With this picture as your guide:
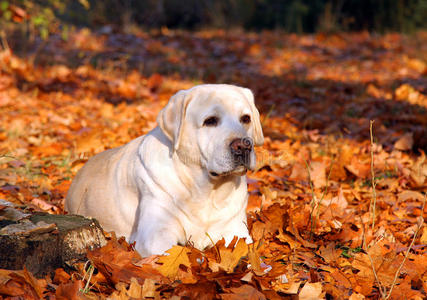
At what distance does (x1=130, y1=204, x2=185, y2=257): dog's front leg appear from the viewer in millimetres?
2828

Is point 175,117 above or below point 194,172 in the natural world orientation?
above

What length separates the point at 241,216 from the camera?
125 inches

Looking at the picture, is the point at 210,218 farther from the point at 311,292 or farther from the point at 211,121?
the point at 311,292

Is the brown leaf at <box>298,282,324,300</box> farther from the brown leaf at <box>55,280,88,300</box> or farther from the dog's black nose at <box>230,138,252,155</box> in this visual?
the brown leaf at <box>55,280,88,300</box>

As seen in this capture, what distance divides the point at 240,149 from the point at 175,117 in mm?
508

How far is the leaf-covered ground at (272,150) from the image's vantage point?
7.72 ft

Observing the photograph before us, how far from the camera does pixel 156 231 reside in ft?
9.48

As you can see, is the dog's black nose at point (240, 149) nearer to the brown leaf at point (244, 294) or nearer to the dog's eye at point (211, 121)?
the dog's eye at point (211, 121)

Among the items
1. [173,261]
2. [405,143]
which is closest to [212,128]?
[173,261]

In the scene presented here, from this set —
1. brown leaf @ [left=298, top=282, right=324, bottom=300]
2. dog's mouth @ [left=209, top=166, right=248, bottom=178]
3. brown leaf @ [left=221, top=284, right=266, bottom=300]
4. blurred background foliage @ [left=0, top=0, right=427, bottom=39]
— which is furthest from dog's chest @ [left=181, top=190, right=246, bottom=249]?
blurred background foliage @ [left=0, top=0, right=427, bottom=39]

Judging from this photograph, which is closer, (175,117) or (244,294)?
(244,294)

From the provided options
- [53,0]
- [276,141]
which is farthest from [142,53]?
[276,141]

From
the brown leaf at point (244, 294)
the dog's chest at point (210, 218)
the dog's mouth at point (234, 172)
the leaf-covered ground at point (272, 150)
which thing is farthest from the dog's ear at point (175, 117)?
the brown leaf at point (244, 294)

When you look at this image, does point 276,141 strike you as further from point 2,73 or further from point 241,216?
point 2,73
